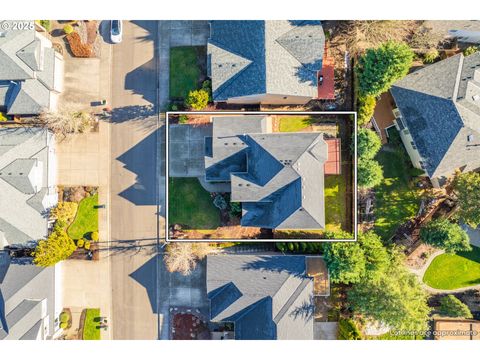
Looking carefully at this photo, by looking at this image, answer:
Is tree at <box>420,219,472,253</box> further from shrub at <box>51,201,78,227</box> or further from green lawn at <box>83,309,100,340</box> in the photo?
shrub at <box>51,201,78,227</box>

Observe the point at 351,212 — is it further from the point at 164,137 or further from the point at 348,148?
the point at 164,137

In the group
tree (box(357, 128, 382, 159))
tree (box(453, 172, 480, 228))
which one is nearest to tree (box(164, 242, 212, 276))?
tree (box(357, 128, 382, 159))

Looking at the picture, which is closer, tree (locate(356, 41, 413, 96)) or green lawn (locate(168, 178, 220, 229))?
tree (locate(356, 41, 413, 96))

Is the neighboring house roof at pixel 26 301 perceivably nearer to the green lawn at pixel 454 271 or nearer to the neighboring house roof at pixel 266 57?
the neighboring house roof at pixel 266 57

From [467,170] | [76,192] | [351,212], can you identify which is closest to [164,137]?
[76,192]

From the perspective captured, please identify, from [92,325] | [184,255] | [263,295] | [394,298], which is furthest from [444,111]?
[92,325]

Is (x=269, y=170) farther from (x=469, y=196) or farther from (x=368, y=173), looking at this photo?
(x=469, y=196)
